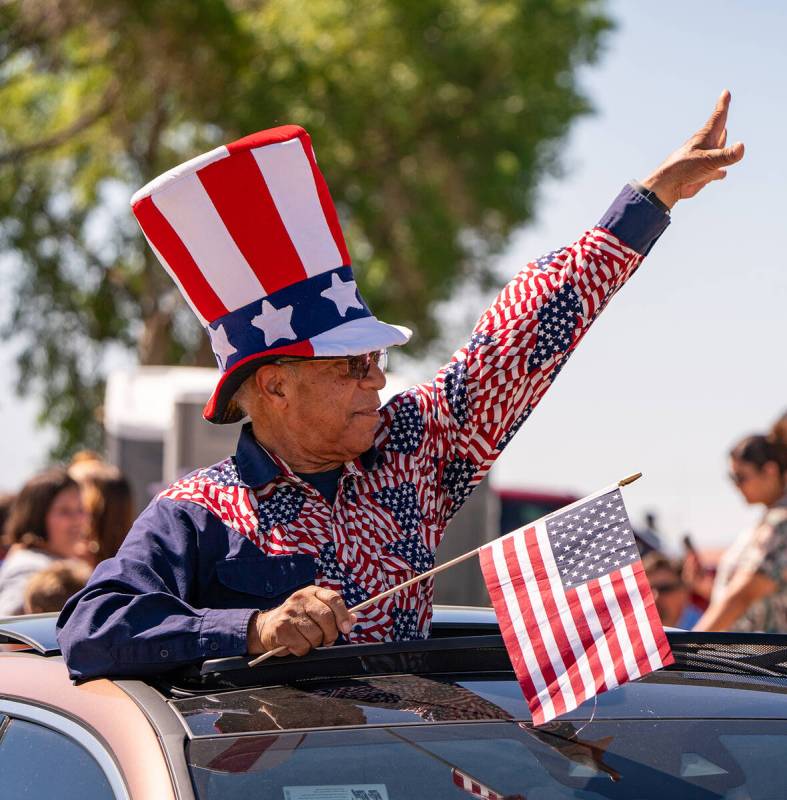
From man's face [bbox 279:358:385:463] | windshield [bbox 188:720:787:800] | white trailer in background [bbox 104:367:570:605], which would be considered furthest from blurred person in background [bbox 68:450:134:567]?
windshield [bbox 188:720:787:800]

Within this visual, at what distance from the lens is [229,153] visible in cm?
279

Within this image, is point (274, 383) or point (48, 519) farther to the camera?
point (48, 519)

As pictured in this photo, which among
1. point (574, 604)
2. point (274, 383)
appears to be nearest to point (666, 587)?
point (274, 383)

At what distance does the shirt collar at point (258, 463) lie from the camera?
8.86 ft

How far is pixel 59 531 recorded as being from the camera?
557cm

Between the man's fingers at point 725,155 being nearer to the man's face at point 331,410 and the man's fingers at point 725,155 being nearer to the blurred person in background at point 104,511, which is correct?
the man's face at point 331,410

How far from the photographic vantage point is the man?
8.51 ft

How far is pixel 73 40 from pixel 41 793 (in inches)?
585

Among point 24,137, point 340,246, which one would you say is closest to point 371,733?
point 340,246

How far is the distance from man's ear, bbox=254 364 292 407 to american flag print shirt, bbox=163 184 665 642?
0.46 ft

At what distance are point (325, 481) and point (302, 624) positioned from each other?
57 centimetres

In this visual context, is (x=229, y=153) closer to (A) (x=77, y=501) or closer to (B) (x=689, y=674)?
(B) (x=689, y=674)

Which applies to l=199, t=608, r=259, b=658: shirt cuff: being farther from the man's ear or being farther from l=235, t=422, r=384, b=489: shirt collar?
the man's ear

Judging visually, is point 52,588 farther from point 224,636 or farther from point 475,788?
point 475,788
